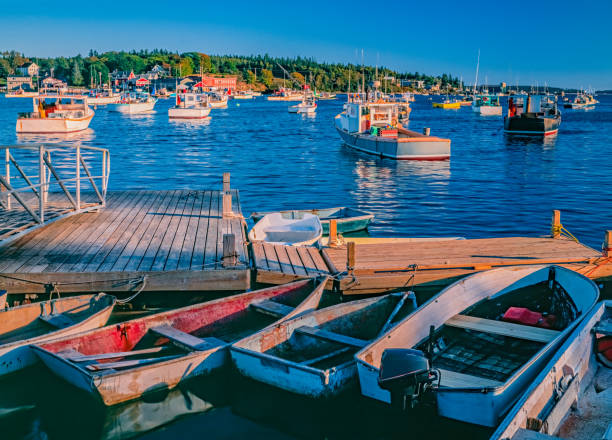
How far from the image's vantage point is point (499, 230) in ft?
72.6

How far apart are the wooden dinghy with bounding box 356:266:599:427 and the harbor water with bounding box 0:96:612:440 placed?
2.34ft

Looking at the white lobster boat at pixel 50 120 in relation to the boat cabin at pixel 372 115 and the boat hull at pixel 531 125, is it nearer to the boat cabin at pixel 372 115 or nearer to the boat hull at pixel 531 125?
the boat cabin at pixel 372 115

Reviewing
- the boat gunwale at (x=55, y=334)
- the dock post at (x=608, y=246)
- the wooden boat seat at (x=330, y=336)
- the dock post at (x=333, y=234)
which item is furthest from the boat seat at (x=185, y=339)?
the dock post at (x=608, y=246)

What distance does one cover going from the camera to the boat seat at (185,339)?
29.4 ft

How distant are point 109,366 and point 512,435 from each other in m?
5.20

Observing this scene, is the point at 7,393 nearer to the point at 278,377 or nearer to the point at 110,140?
the point at 278,377

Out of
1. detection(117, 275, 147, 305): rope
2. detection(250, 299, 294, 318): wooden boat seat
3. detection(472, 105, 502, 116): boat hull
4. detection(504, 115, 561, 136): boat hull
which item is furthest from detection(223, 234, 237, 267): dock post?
detection(472, 105, 502, 116): boat hull

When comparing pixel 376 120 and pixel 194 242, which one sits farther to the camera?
pixel 376 120

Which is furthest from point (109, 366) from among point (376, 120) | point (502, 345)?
point (376, 120)

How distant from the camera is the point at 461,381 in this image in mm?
7965

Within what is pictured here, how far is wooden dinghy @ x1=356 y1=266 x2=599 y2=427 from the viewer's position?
7008mm

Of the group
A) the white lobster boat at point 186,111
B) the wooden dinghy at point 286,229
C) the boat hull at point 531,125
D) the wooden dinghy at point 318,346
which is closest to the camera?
the wooden dinghy at point 318,346

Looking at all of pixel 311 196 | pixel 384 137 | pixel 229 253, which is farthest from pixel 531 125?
pixel 229 253

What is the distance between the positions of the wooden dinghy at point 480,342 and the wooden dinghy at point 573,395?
294 millimetres
